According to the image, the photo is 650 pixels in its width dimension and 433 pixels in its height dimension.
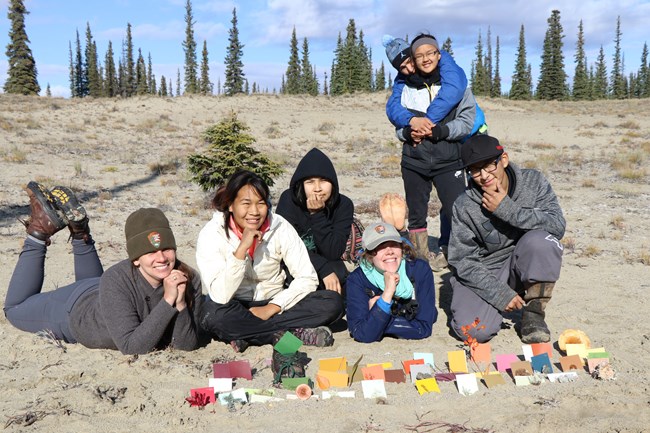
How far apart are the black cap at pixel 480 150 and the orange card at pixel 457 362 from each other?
127 centimetres

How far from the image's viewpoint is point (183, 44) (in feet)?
187

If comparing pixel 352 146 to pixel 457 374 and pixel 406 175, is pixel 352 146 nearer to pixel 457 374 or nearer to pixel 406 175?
pixel 406 175

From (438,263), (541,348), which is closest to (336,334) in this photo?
(541,348)

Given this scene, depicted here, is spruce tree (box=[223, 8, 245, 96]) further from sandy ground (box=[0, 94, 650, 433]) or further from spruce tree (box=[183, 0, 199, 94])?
sandy ground (box=[0, 94, 650, 433])

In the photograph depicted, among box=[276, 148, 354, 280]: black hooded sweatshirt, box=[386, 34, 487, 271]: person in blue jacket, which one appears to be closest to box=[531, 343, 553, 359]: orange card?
box=[276, 148, 354, 280]: black hooded sweatshirt

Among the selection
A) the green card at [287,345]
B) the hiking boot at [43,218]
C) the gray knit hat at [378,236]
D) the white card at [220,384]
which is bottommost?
the white card at [220,384]

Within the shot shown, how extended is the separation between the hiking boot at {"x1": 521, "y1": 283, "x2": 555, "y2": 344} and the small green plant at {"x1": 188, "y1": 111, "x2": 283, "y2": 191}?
6.49 m

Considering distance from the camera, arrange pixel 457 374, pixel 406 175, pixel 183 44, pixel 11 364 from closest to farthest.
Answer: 1. pixel 457 374
2. pixel 11 364
3. pixel 406 175
4. pixel 183 44

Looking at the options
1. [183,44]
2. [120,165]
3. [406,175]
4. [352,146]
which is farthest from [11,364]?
[183,44]

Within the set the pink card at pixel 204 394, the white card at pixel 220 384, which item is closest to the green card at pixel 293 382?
the white card at pixel 220 384

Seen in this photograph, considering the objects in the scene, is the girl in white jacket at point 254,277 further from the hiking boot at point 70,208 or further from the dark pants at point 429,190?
the dark pants at point 429,190

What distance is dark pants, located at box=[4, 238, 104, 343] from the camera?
4.03 metres

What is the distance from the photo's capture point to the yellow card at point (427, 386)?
3205 millimetres

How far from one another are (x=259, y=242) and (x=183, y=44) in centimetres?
5760
